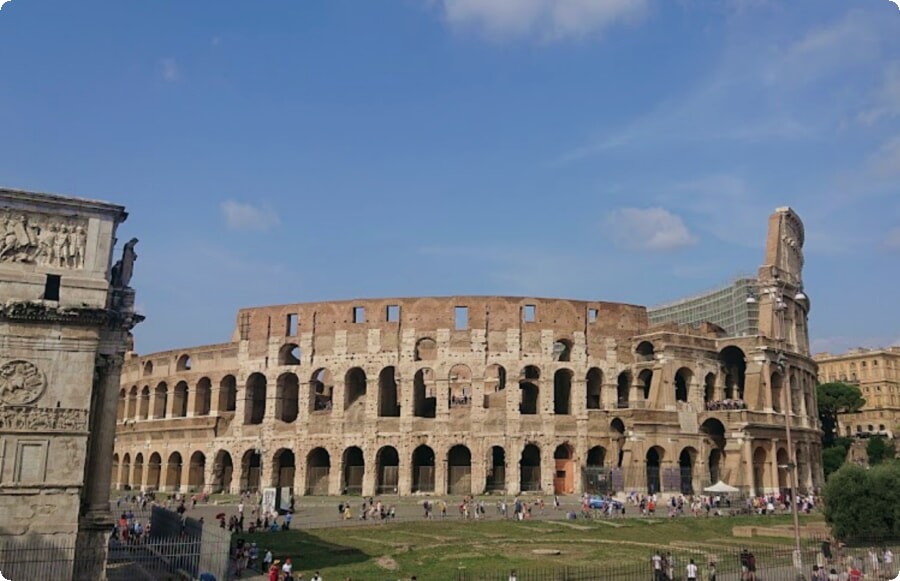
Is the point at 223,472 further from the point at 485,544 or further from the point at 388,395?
the point at 485,544

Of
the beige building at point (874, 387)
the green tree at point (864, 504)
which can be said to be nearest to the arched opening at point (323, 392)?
the green tree at point (864, 504)

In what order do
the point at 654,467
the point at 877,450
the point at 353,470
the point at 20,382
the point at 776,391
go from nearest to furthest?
the point at 20,382 < the point at 654,467 < the point at 353,470 < the point at 776,391 < the point at 877,450

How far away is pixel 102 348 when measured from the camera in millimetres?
18328

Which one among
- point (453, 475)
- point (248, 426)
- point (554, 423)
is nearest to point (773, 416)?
point (554, 423)

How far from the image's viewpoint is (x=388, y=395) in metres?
47.3

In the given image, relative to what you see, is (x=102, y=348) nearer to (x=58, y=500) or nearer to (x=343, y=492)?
(x=58, y=500)

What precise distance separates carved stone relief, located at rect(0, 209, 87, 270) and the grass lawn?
9.63 metres

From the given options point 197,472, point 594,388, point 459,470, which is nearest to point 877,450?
point 594,388

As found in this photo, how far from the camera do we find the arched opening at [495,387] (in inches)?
1790

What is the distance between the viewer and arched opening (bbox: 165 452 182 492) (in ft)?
163

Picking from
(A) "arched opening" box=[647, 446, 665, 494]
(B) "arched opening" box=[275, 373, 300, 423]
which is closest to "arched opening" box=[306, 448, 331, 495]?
(B) "arched opening" box=[275, 373, 300, 423]

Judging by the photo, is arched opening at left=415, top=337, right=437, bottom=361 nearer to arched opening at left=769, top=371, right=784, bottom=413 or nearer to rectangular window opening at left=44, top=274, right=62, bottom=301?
arched opening at left=769, top=371, right=784, bottom=413

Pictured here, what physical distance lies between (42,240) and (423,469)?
97.9 ft

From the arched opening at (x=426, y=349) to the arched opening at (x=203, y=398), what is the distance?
1387 centimetres
